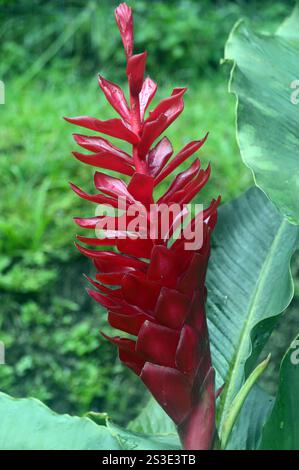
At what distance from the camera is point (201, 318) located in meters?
0.68

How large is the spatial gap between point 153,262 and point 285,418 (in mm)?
187

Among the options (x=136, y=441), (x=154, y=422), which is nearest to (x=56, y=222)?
(x=154, y=422)

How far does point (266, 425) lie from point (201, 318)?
0.12 meters

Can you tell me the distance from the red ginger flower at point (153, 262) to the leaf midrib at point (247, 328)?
91 millimetres

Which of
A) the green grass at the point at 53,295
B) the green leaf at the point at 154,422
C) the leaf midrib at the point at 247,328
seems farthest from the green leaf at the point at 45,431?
the green grass at the point at 53,295

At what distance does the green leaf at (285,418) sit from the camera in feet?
2.36

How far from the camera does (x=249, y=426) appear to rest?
923 millimetres

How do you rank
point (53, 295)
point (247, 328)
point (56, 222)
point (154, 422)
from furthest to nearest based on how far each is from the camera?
point (56, 222), point (53, 295), point (154, 422), point (247, 328)

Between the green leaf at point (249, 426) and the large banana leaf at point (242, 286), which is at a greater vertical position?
the large banana leaf at point (242, 286)

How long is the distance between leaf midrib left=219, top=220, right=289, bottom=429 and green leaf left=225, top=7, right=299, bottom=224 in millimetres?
169

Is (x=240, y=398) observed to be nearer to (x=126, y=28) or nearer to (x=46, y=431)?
(x=46, y=431)

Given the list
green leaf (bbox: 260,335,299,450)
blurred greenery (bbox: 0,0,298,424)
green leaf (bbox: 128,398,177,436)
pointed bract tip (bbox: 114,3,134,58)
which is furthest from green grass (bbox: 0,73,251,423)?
pointed bract tip (bbox: 114,3,134,58)

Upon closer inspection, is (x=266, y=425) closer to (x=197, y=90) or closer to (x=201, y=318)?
(x=201, y=318)

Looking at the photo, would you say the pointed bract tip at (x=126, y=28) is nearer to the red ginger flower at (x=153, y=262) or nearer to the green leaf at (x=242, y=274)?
the red ginger flower at (x=153, y=262)
